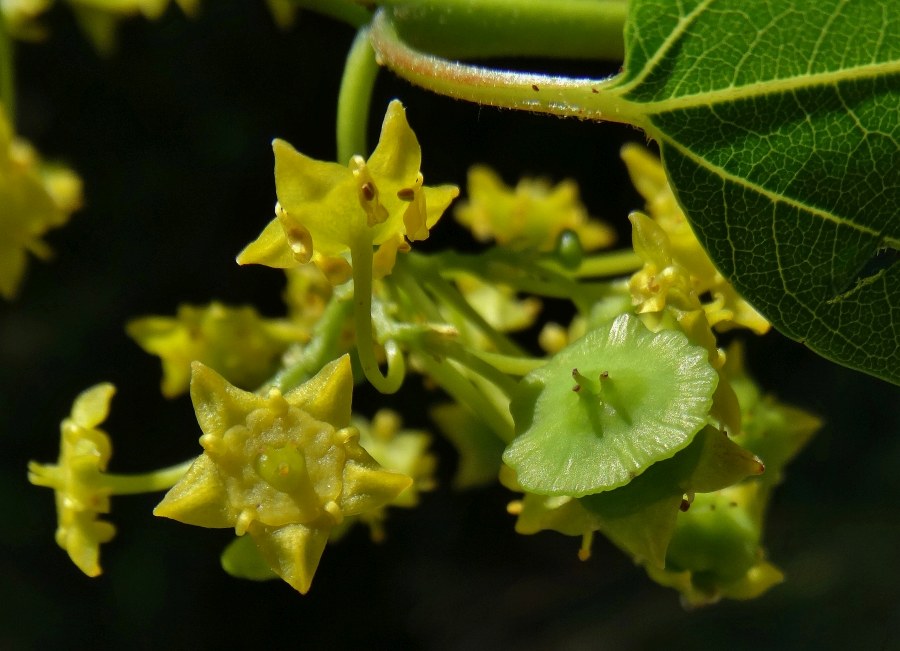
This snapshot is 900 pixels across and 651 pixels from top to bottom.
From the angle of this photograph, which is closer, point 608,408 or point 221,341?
point 608,408

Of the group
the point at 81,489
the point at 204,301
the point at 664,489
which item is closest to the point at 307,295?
the point at 81,489

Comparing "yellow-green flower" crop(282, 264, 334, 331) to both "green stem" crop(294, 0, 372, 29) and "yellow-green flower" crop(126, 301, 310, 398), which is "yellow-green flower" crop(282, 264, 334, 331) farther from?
"green stem" crop(294, 0, 372, 29)

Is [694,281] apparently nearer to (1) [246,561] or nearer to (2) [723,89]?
(2) [723,89]

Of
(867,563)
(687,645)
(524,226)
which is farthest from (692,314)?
(687,645)

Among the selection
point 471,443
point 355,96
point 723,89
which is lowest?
point 471,443

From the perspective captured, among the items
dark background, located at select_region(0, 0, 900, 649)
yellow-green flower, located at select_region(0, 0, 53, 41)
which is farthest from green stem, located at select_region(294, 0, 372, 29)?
dark background, located at select_region(0, 0, 900, 649)

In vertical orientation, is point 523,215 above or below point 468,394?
below
